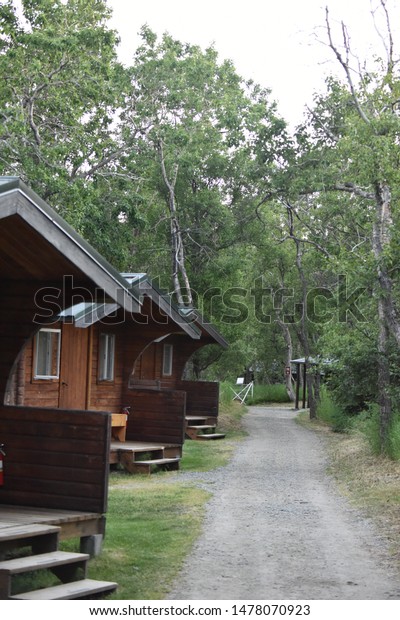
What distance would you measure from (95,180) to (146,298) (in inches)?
439

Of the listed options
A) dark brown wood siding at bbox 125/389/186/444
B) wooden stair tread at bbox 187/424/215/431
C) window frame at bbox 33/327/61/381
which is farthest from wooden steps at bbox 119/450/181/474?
wooden stair tread at bbox 187/424/215/431

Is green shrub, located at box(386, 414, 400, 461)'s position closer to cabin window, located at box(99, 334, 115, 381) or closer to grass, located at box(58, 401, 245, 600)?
grass, located at box(58, 401, 245, 600)

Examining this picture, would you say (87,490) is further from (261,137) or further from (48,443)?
(261,137)

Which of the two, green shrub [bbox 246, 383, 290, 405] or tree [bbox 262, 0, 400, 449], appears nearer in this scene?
tree [bbox 262, 0, 400, 449]

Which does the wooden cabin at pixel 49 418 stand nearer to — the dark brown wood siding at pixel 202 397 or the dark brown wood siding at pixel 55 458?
the dark brown wood siding at pixel 55 458

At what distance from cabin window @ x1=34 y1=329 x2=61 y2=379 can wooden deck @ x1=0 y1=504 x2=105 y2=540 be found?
735 cm

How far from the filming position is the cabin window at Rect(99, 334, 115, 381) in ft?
57.7

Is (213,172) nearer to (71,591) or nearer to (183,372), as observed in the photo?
(183,372)

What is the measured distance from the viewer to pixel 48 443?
328 inches

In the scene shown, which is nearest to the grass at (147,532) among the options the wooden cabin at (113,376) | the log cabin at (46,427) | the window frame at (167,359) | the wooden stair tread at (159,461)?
the wooden stair tread at (159,461)

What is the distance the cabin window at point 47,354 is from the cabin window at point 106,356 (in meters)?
1.55

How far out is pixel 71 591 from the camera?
6.43 meters
